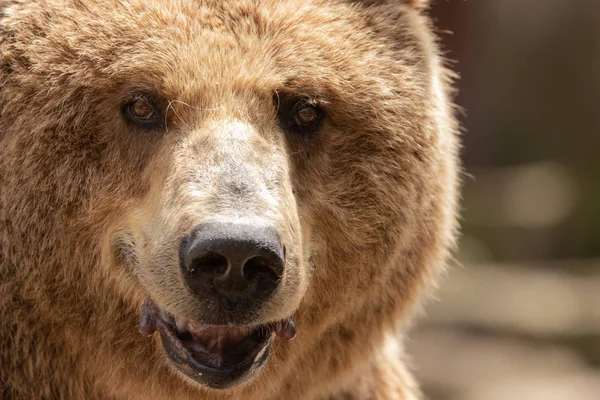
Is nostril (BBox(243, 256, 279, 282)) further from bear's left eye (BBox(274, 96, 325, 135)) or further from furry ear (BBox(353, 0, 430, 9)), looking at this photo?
furry ear (BBox(353, 0, 430, 9))

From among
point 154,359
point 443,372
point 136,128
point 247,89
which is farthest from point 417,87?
point 443,372

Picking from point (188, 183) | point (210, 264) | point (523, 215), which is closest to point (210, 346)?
point (210, 264)

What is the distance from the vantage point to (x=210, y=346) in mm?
3146

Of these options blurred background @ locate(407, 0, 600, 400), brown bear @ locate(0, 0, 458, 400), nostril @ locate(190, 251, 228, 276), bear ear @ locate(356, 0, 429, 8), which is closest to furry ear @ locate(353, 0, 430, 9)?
bear ear @ locate(356, 0, 429, 8)

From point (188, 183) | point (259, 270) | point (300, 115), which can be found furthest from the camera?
point (300, 115)

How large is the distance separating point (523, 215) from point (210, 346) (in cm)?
871

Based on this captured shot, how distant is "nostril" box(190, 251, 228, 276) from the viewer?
2.80 meters

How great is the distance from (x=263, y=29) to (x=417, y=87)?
641 millimetres

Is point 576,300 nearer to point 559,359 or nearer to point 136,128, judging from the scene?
point 559,359

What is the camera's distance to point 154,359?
336cm

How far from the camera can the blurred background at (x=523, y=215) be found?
8.94 metres

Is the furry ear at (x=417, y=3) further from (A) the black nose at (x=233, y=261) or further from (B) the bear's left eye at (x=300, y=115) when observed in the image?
(A) the black nose at (x=233, y=261)

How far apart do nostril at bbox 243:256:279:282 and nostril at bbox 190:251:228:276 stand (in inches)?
2.6

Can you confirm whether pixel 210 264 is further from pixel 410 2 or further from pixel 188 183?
pixel 410 2
